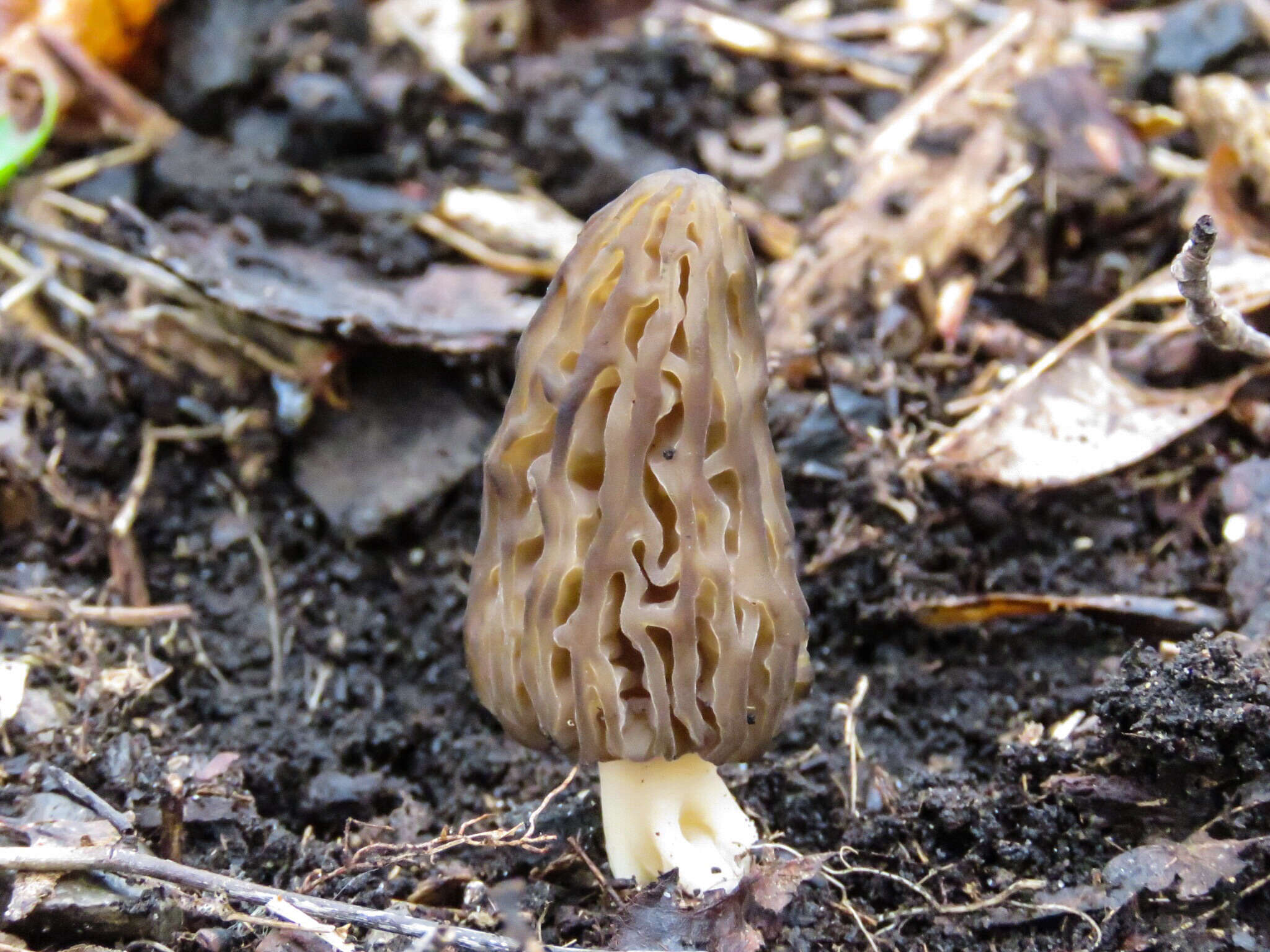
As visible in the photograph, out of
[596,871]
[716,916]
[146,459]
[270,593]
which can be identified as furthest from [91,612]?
[716,916]

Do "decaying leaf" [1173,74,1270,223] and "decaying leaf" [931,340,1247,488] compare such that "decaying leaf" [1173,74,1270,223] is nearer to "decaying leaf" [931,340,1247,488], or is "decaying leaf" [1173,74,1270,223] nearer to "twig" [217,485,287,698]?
"decaying leaf" [931,340,1247,488]

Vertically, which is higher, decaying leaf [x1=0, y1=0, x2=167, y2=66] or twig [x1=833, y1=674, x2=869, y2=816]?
decaying leaf [x1=0, y1=0, x2=167, y2=66]

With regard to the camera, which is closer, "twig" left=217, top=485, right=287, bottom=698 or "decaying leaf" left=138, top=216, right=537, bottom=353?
"twig" left=217, top=485, right=287, bottom=698

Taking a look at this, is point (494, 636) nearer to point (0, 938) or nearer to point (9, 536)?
point (0, 938)

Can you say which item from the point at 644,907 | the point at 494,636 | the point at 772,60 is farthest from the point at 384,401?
the point at 772,60

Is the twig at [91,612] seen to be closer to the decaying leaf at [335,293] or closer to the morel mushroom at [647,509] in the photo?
the decaying leaf at [335,293]

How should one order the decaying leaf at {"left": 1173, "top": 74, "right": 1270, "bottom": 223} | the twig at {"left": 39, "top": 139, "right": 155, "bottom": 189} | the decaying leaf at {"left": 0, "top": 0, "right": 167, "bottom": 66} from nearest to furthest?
the decaying leaf at {"left": 1173, "top": 74, "right": 1270, "bottom": 223}, the twig at {"left": 39, "top": 139, "right": 155, "bottom": 189}, the decaying leaf at {"left": 0, "top": 0, "right": 167, "bottom": 66}

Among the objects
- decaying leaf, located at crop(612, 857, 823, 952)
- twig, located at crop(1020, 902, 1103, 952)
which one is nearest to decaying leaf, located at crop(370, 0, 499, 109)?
decaying leaf, located at crop(612, 857, 823, 952)
